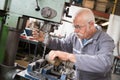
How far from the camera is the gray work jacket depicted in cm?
133

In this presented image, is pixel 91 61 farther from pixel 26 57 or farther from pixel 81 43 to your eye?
pixel 26 57

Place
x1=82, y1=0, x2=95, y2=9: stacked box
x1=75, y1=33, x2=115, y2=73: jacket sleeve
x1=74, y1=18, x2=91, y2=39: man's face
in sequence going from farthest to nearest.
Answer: x1=82, y1=0, x2=95, y2=9: stacked box → x1=74, y1=18, x2=91, y2=39: man's face → x1=75, y1=33, x2=115, y2=73: jacket sleeve

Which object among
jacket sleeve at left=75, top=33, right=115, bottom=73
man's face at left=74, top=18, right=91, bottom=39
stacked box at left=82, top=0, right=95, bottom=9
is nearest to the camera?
jacket sleeve at left=75, top=33, right=115, bottom=73

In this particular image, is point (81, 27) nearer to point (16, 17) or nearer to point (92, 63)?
point (92, 63)

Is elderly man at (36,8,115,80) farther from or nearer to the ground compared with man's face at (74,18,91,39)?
nearer to the ground

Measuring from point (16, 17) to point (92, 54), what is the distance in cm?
69

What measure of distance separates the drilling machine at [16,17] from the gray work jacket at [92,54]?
1.04 feet

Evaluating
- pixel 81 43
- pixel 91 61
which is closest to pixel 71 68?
pixel 81 43

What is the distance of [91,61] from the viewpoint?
4.32ft

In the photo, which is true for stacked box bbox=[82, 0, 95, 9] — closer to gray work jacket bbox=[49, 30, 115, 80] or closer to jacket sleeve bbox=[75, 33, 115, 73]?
gray work jacket bbox=[49, 30, 115, 80]

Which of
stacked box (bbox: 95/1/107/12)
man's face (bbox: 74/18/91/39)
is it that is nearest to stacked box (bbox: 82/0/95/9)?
stacked box (bbox: 95/1/107/12)

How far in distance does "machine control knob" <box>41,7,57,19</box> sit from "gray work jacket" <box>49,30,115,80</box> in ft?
0.99

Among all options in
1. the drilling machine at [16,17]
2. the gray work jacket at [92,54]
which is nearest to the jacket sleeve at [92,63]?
the gray work jacket at [92,54]

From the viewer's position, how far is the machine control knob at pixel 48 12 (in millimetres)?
1351
